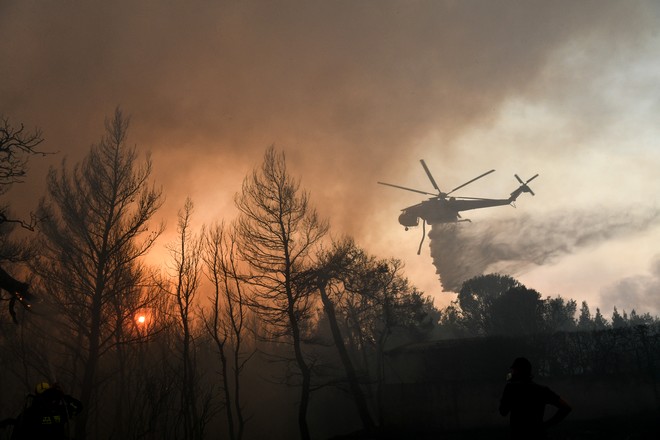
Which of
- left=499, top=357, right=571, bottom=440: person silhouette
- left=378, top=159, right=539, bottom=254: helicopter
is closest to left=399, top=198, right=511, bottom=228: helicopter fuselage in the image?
left=378, top=159, right=539, bottom=254: helicopter

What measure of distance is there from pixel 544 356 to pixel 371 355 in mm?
22445

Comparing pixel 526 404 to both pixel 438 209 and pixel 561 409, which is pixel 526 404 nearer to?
pixel 561 409

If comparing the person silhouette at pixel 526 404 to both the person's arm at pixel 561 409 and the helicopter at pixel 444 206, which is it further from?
the helicopter at pixel 444 206

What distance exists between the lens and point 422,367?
31.3 meters

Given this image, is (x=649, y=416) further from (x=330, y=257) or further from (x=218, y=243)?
(x=218, y=243)

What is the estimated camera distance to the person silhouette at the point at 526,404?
640 cm

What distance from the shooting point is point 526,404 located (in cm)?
649

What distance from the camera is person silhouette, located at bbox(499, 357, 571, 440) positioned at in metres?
6.40

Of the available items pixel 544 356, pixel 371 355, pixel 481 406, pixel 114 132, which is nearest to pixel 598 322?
pixel 371 355

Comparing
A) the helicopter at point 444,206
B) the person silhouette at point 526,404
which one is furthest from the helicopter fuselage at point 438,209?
the person silhouette at point 526,404

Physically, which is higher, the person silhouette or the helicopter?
the helicopter

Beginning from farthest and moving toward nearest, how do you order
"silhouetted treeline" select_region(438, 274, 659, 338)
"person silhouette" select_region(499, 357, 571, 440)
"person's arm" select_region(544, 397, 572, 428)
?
"silhouetted treeline" select_region(438, 274, 659, 338) < "person silhouette" select_region(499, 357, 571, 440) < "person's arm" select_region(544, 397, 572, 428)

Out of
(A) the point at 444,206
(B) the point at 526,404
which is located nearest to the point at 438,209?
(A) the point at 444,206

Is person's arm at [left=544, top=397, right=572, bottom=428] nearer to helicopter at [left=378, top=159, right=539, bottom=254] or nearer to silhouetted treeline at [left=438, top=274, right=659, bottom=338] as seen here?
silhouetted treeline at [left=438, top=274, right=659, bottom=338]
